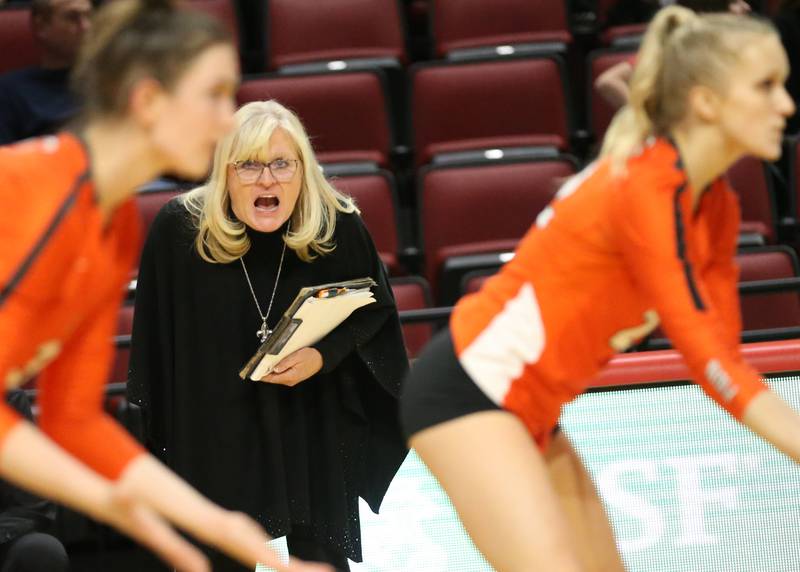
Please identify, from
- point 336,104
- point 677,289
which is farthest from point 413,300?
point 677,289

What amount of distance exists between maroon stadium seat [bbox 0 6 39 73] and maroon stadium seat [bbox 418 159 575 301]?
7.63ft

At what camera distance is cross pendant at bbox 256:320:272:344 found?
3.59 meters

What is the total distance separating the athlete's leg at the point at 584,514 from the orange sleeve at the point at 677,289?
1.45 ft

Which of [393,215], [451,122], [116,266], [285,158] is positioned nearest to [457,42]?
[451,122]

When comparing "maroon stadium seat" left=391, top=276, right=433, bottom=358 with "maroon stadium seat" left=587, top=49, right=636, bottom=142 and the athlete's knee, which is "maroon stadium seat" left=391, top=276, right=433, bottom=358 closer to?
the athlete's knee

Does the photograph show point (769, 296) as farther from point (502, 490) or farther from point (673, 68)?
point (502, 490)

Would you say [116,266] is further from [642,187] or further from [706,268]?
[706,268]

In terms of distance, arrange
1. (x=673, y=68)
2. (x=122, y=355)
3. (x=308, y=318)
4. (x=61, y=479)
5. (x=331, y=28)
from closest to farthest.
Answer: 1. (x=61, y=479)
2. (x=673, y=68)
3. (x=308, y=318)
4. (x=122, y=355)
5. (x=331, y=28)

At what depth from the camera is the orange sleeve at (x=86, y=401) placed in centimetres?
219

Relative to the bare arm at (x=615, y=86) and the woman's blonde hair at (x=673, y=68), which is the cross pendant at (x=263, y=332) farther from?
the bare arm at (x=615, y=86)

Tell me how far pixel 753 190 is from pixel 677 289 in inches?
127

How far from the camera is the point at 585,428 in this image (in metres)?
3.78

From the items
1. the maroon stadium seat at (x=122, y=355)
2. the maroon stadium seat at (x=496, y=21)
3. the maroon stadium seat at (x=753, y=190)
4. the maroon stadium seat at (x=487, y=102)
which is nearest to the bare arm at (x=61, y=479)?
the maroon stadium seat at (x=122, y=355)

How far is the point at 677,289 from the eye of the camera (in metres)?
2.38
